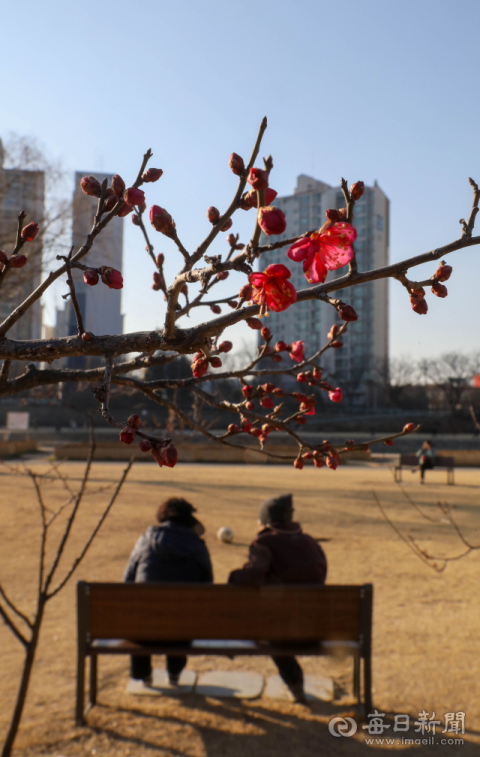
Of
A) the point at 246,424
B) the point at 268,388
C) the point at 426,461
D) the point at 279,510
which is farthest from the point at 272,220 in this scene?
the point at 426,461

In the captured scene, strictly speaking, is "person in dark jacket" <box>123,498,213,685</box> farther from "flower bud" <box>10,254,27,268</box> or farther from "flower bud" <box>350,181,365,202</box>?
"flower bud" <box>350,181,365,202</box>

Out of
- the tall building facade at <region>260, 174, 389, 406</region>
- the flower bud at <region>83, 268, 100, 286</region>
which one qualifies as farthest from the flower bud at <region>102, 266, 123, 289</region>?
the tall building facade at <region>260, 174, 389, 406</region>

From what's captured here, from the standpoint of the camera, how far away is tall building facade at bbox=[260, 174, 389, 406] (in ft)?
188

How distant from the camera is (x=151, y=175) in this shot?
121 cm

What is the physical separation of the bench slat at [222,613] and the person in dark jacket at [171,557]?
1.13 feet

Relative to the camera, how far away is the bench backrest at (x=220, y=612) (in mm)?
3469

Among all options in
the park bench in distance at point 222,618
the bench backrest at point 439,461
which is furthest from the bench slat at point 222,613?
the bench backrest at point 439,461

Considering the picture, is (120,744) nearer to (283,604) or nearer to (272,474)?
(283,604)

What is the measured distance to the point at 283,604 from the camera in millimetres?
3488

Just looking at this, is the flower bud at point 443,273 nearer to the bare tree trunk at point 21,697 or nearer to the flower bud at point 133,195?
the flower bud at point 133,195

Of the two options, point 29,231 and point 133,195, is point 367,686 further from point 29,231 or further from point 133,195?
point 133,195

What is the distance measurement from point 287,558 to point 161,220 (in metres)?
3.22

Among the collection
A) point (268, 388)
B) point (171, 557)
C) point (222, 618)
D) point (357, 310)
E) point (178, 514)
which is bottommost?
point (222, 618)

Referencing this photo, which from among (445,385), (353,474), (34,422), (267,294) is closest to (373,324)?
(445,385)
